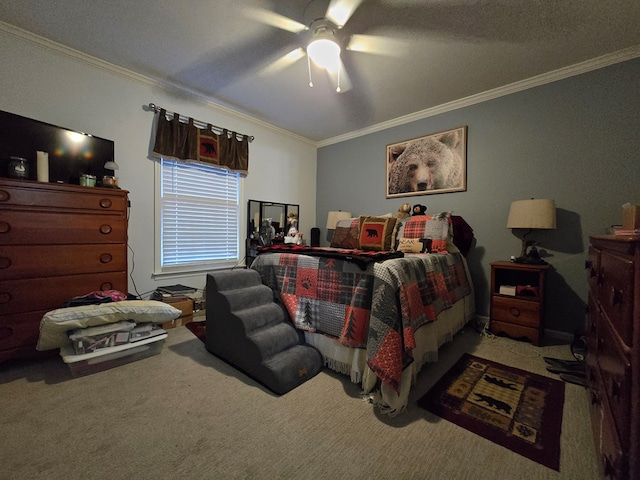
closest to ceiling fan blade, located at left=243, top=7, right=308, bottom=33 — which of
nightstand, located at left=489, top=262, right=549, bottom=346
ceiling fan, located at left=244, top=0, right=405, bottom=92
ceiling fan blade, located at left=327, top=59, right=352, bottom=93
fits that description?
ceiling fan, located at left=244, top=0, right=405, bottom=92

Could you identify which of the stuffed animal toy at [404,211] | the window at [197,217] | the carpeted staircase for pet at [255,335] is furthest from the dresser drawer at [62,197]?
the stuffed animal toy at [404,211]

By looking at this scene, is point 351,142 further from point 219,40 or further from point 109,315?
point 109,315

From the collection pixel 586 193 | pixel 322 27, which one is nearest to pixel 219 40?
pixel 322 27

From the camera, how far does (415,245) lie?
2.52 m

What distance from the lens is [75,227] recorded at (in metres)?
1.87

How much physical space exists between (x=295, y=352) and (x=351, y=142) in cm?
Answer: 337

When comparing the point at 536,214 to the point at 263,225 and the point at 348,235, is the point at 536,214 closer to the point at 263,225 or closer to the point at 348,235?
the point at 348,235

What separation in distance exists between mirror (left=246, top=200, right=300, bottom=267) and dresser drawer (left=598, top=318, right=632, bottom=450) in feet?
10.3

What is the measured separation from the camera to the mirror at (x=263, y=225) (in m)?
3.55

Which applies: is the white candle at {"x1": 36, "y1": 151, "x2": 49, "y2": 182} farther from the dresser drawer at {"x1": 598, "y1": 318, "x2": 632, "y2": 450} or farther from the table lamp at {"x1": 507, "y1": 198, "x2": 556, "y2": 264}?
the table lamp at {"x1": 507, "y1": 198, "x2": 556, "y2": 264}

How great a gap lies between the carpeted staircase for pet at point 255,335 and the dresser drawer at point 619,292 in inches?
56.1

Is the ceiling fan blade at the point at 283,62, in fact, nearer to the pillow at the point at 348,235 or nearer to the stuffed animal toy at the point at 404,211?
the pillow at the point at 348,235

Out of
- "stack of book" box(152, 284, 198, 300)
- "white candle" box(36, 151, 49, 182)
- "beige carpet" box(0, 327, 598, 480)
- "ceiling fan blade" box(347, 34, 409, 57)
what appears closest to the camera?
"beige carpet" box(0, 327, 598, 480)

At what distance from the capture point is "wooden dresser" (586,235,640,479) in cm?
65
